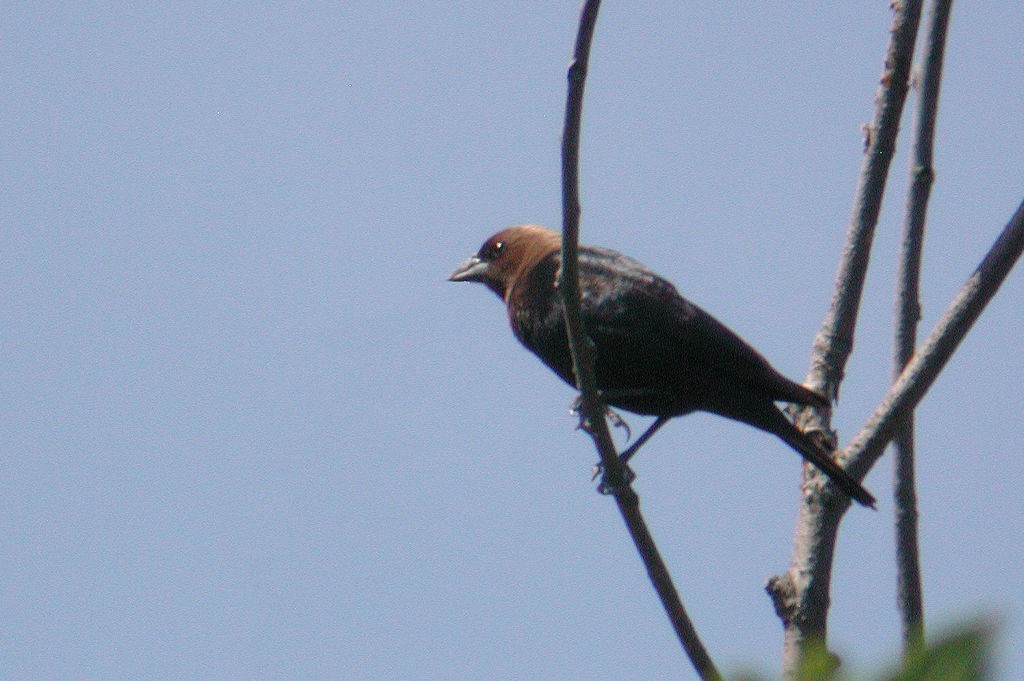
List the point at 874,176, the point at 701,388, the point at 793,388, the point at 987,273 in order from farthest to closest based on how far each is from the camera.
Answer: the point at 701,388 < the point at 793,388 < the point at 874,176 < the point at 987,273

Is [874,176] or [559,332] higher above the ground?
[874,176]

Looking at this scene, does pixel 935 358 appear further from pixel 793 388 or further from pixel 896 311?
pixel 793 388

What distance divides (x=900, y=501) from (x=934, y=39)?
5.10 feet

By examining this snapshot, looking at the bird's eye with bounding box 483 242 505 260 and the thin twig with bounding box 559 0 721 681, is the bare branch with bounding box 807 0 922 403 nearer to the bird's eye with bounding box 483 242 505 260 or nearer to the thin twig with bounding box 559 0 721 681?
the thin twig with bounding box 559 0 721 681

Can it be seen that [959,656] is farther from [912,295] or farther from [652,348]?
[652,348]

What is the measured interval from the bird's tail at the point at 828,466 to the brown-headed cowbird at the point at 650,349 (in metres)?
0.13

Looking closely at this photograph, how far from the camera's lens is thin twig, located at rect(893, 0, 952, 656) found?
343 centimetres

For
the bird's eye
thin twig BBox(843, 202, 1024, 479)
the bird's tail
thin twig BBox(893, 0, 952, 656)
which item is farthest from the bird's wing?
the bird's eye

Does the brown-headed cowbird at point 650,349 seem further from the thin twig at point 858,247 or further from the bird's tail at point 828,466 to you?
the thin twig at point 858,247

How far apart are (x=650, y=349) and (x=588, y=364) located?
137 cm

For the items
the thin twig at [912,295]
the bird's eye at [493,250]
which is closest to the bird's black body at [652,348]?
the thin twig at [912,295]

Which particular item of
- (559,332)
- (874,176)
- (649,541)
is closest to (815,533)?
(649,541)

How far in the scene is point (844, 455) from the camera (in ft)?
12.1

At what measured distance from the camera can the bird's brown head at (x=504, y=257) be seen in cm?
621
